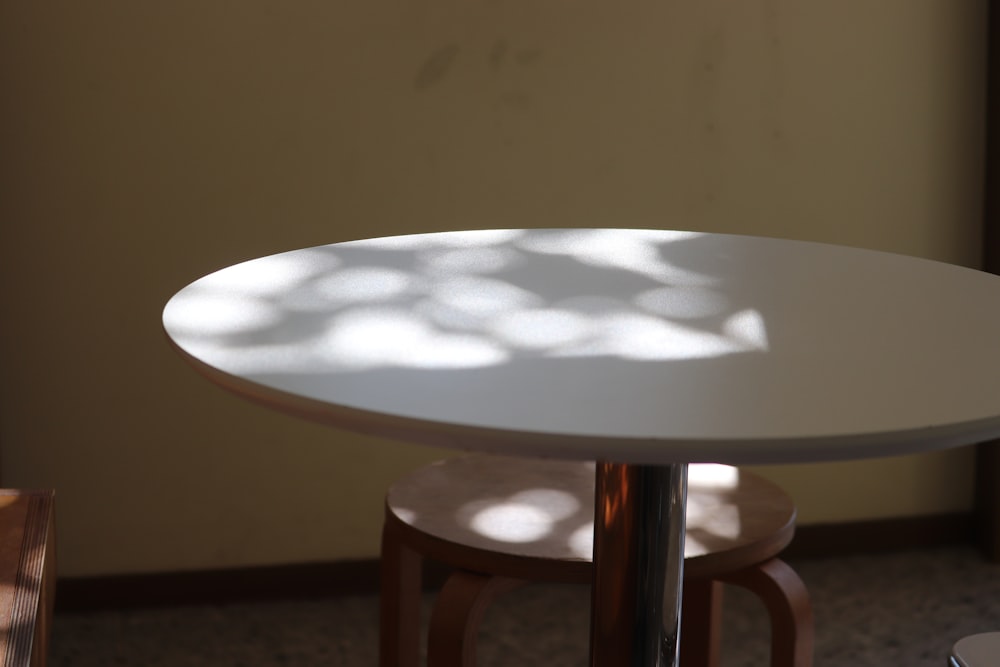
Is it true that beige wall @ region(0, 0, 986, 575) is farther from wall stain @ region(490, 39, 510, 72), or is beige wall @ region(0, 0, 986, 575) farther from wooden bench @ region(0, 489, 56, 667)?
wooden bench @ region(0, 489, 56, 667)

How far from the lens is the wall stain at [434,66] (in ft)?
8.30

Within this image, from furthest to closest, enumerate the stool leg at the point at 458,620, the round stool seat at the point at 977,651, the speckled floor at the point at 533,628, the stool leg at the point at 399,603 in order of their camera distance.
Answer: the speckled floor at the point at 533,628 < the stool leg at the point at 399,603 < the stool leg at the point at 458,620 < the round stool seat at the point at 977,651

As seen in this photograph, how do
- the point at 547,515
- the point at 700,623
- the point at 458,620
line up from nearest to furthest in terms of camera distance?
the point at 458,620, the point at 547,515, the point at 700,623

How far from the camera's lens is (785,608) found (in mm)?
1546

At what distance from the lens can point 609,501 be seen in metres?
1.32

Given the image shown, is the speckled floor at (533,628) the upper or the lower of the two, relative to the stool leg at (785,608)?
lower

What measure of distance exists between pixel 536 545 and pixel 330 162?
4.15 feet

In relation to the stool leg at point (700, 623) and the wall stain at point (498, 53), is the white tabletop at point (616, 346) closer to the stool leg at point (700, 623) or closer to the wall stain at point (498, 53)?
the stool leg at point (700, 623)

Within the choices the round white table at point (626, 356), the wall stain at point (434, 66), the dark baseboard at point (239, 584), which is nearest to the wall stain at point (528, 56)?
the wall stain at point (434, 66)

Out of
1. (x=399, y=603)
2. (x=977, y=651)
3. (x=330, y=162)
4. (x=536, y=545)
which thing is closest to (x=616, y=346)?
(x=536, y=545)

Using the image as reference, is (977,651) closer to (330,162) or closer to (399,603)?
(399,603)

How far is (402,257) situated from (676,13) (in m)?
1.32

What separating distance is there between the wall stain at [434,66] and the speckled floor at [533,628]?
1.14 metres

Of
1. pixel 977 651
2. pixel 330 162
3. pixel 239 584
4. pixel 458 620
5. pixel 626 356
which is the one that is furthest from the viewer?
pixel 239 584
